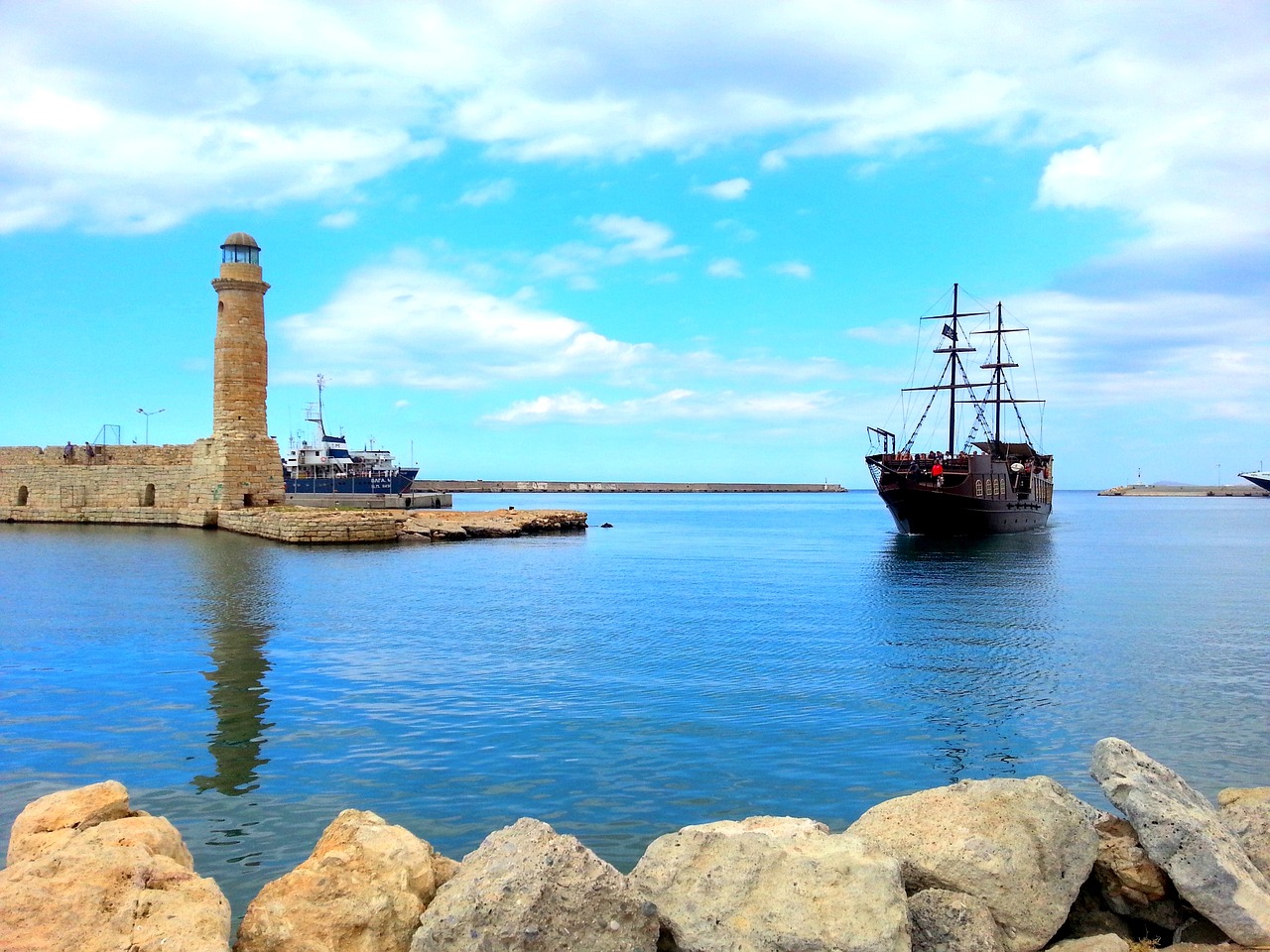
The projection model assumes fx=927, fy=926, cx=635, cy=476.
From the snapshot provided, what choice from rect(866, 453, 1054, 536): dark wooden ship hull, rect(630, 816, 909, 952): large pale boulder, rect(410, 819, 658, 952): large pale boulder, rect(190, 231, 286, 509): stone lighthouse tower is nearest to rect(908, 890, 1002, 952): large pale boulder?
rect(630, 816, 909, 952): large pale boulder

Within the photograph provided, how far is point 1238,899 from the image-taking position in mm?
4762

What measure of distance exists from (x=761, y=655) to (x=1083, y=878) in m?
9.31

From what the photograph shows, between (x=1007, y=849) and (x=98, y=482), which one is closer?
(x=1007, y=849)

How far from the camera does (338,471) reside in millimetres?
76062

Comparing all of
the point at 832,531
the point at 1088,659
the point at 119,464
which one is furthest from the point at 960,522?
the point at 119,464

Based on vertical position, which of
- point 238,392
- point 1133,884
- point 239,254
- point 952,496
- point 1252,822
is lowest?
point 1133,884

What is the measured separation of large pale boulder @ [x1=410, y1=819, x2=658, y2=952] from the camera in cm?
406

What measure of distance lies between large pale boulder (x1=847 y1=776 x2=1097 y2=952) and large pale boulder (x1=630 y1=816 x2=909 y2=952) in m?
0.61

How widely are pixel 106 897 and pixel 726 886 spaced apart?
2.83 metres

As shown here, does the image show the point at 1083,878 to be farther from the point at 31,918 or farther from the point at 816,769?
the point at 31,918

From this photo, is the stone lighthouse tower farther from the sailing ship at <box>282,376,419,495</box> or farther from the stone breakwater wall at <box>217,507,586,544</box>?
the sailing ship at <box>282,376,419,495</box>

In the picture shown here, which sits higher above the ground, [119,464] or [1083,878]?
[119,464]

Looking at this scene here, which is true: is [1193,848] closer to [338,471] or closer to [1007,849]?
[1007,849]

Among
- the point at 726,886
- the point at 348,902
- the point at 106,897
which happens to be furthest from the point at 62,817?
the point at 726,886
